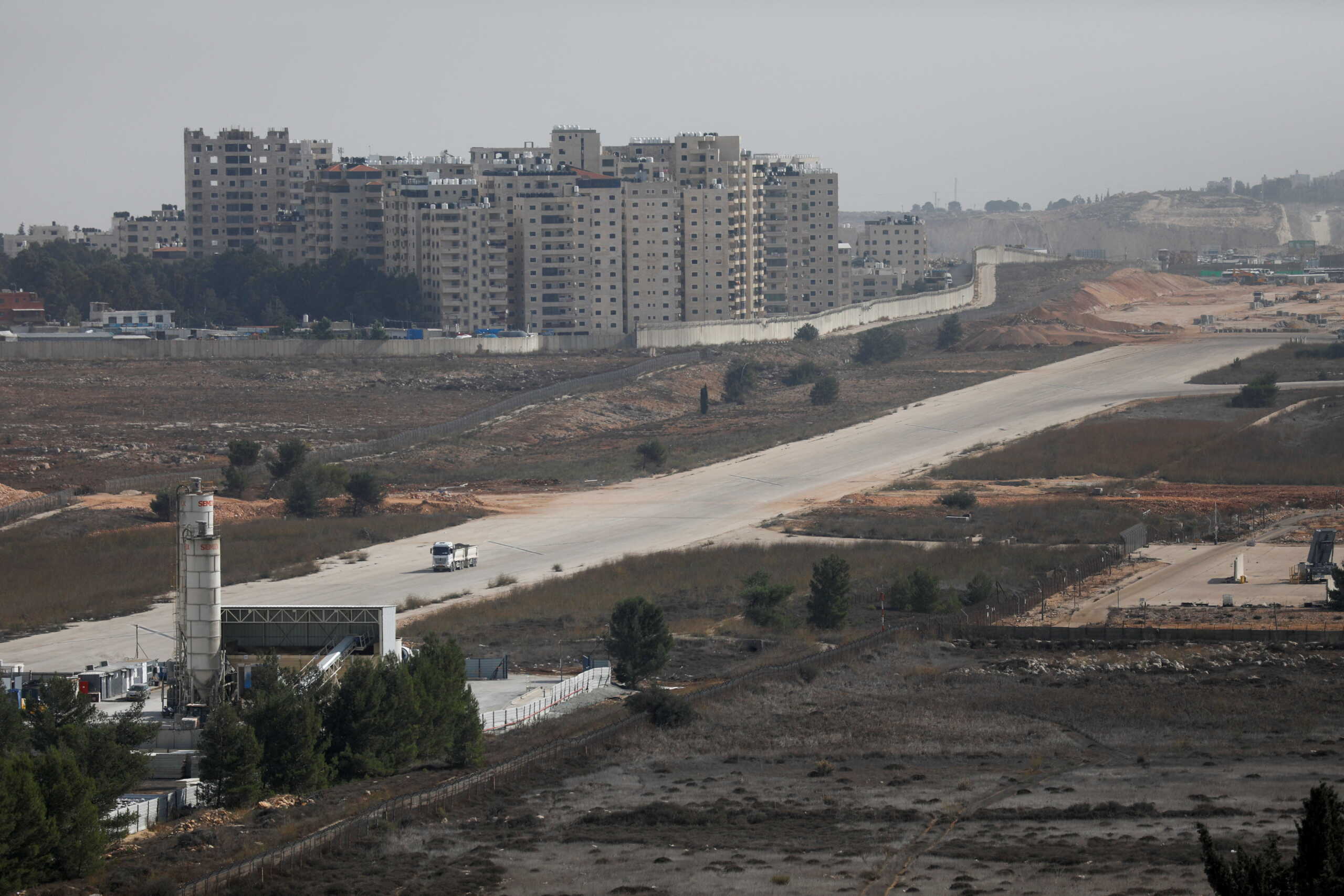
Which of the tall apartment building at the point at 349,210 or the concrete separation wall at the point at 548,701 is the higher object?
the tall apartment building at the point at 349,210

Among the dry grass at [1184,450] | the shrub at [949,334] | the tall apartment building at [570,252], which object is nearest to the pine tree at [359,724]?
the dry grass at [1184,450]

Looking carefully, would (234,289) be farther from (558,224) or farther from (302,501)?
(302,501)

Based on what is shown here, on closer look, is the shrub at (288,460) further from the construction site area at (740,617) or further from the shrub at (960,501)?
the shrub at (960,501)

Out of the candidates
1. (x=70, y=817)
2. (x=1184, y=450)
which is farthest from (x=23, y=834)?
(x=1184, y=450)

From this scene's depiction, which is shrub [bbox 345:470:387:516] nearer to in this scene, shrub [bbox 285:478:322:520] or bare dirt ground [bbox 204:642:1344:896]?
shrub [bbox 285:478:322:520]

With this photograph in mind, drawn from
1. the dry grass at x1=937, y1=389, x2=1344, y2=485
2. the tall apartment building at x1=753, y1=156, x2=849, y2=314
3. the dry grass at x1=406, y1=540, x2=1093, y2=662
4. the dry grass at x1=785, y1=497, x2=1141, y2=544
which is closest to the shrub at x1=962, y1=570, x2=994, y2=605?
the dry grass at x1=406, y1=540, x2=1093, y2=662
